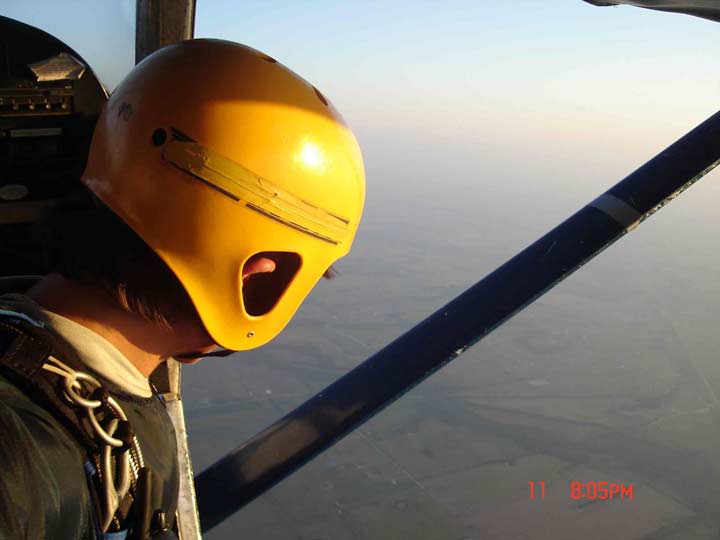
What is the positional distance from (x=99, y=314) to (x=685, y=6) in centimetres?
151

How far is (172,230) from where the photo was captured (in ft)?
4.34

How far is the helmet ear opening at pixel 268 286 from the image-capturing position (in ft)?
5.11

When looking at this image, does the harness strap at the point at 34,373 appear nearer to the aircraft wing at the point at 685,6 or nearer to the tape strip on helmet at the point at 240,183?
the tape strip on helmet at the point at 240,183

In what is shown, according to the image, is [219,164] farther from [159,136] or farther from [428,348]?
[428,348]

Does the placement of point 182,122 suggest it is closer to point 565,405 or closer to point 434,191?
point 565,405

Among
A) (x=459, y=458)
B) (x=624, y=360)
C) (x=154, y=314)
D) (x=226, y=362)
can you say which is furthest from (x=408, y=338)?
(x=624, y=360)

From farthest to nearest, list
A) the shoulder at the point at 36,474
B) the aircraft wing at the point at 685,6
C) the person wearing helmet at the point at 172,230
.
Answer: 1. the aircraft wing at the point at 685,6
2. the person wearing helmet at the point at 172,230
3. the shoulder at the point at 36,474

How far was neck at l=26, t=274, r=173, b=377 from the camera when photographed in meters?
1.23

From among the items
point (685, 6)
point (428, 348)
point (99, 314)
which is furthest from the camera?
point (428, 348)

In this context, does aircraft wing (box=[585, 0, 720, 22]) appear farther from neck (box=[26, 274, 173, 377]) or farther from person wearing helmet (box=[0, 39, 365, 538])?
neck (box=[26, 274, 173, 377])
